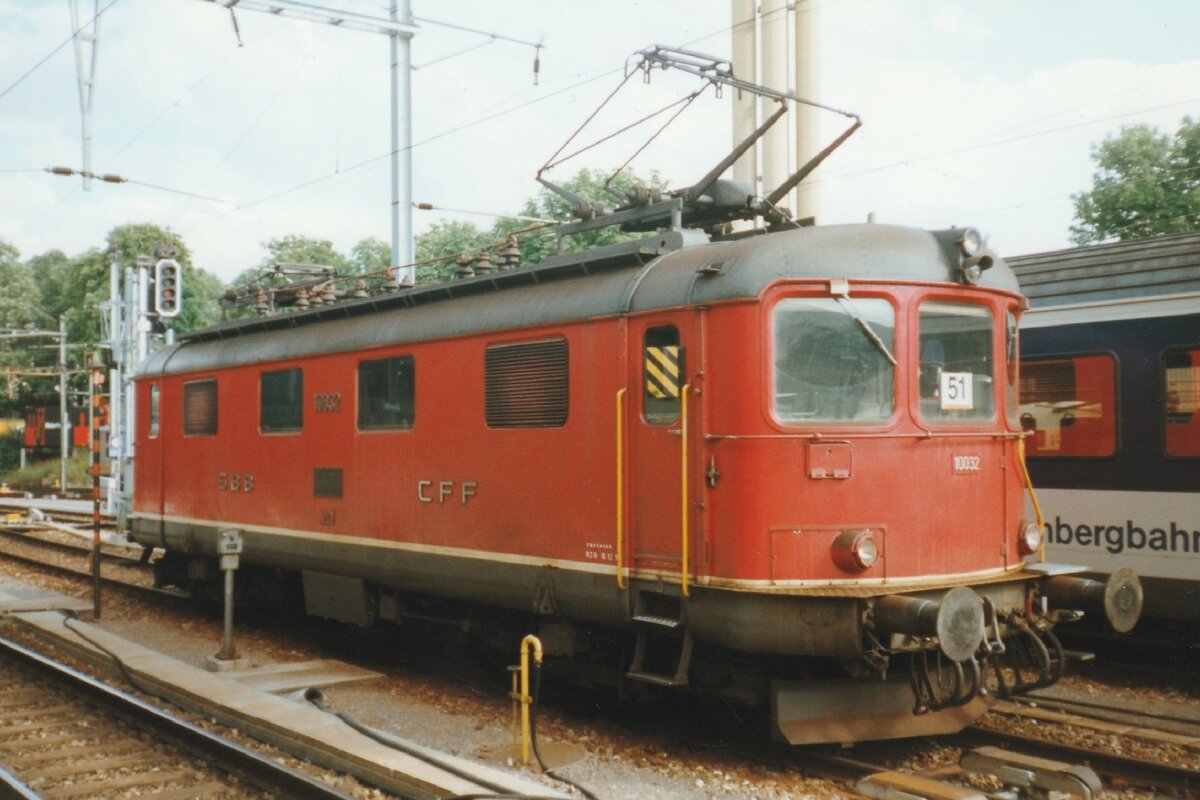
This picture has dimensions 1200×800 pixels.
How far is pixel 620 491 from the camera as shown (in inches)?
285

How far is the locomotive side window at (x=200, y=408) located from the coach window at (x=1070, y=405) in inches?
336

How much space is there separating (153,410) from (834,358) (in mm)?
10167

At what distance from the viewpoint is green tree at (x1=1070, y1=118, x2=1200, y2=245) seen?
112ft

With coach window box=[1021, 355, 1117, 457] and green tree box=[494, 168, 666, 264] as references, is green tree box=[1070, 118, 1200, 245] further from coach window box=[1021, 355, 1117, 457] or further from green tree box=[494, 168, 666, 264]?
coach window box=[1021, 355, 1117, 457]

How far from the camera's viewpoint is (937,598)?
6.68m

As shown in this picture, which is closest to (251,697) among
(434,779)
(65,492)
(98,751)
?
(98,751)

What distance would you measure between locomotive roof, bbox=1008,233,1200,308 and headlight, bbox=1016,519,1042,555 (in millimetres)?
3117

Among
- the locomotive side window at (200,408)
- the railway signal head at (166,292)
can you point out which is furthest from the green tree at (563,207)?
the locomotive side window at (200,408)

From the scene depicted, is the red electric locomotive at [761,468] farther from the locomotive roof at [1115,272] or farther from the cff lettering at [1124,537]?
the locomotive roof at [1115,272]

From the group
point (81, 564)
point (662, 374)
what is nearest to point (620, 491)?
point (662, 374)

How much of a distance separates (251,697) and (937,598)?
5.16 m

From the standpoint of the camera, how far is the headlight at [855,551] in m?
6.52

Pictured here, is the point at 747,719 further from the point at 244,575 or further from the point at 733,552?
the point at 244,575

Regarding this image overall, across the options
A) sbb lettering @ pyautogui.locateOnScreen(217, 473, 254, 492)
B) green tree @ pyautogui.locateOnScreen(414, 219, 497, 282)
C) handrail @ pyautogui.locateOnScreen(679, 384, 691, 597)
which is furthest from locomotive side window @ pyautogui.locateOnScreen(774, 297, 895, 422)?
green tree @ pyautogui.locateOnScreen(414, 219, 497, 282)
